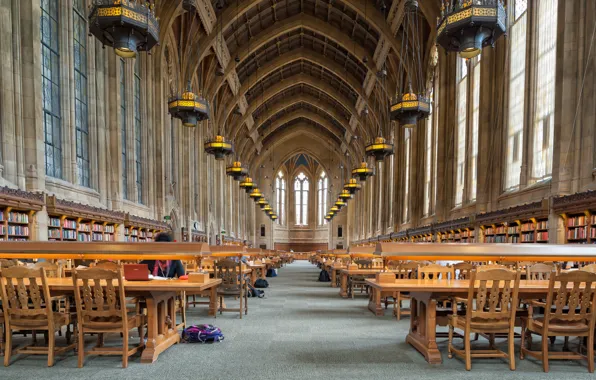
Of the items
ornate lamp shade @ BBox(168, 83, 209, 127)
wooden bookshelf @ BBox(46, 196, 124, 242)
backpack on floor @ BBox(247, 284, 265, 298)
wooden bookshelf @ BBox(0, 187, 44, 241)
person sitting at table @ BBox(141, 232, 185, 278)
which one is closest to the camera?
person sitting at table @ BBox(141, 232, 185, 278)

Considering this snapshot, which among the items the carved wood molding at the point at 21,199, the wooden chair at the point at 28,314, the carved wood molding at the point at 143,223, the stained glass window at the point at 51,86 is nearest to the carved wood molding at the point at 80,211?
the carved wood molding at the point at 21,199

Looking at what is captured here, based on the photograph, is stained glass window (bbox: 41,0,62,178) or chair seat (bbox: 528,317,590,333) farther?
stained glass window (bbox: 41,0,62,178)

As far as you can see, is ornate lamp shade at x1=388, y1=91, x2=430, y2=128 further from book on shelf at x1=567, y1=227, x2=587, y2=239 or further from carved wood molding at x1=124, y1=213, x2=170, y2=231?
carved wood molding at x1=124, y1=213, x2=170, y2=231

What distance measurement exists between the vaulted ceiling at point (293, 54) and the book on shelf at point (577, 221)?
40.1ft

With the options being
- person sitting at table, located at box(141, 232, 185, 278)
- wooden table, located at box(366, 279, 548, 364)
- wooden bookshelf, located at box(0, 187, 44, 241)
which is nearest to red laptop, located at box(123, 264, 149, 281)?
person sitting at table, located at box(141, 232, 185, 278)

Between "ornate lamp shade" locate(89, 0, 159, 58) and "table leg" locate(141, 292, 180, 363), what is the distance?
5.04m

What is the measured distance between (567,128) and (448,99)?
9.42 meters

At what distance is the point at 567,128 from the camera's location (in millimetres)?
9867

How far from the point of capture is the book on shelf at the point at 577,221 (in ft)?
29.7

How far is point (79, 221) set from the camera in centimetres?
1210

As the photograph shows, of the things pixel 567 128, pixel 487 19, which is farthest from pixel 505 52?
pixel 487 19

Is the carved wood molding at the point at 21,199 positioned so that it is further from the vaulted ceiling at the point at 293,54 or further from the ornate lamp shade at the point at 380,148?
the ornate lamp shade at the point at 380,148

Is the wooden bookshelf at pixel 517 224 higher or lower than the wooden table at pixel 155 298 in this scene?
higher

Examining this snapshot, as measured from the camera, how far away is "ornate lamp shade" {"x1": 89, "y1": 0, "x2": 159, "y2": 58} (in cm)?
780
